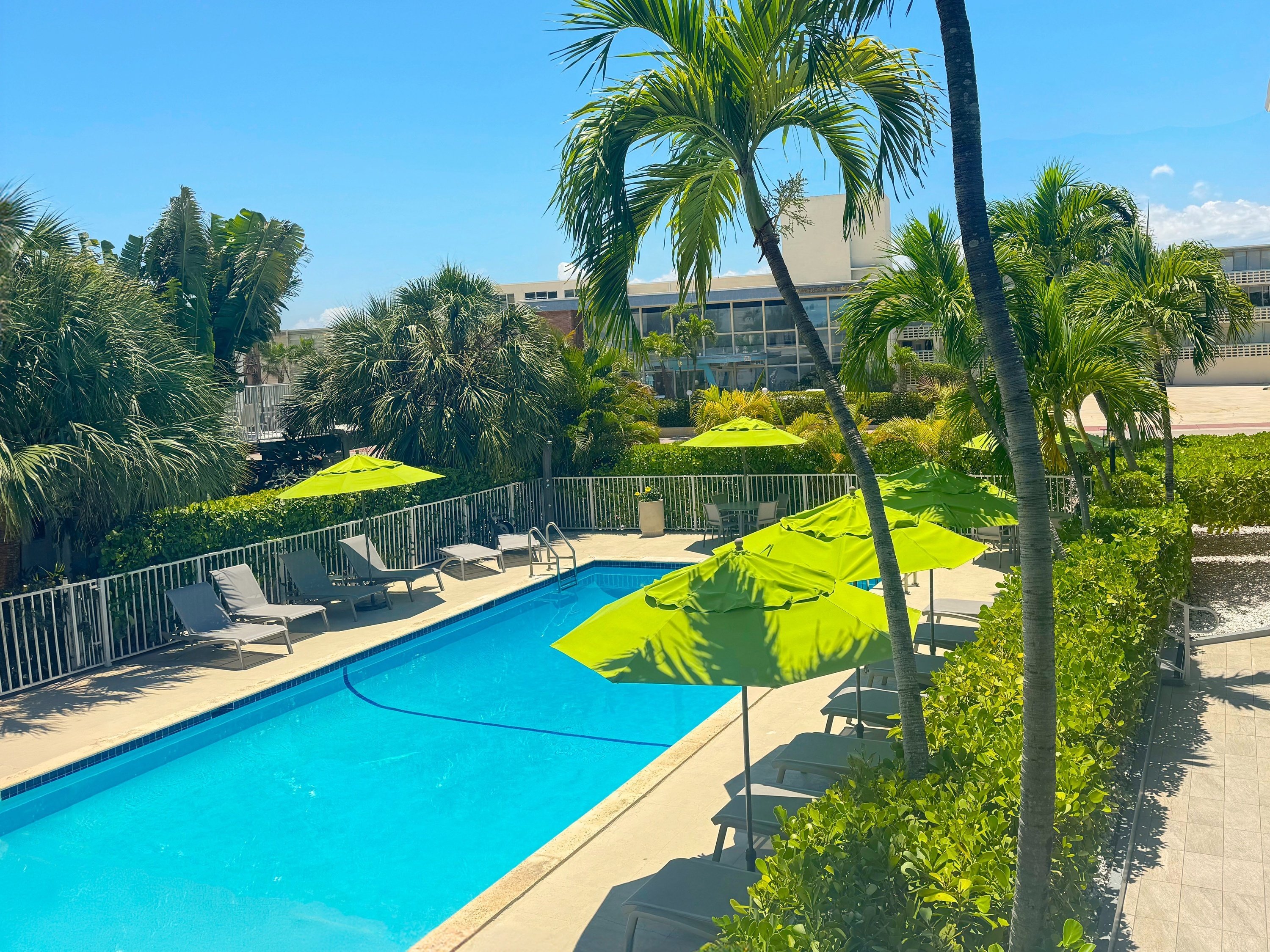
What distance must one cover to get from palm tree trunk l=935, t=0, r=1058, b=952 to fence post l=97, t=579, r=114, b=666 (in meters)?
10.5

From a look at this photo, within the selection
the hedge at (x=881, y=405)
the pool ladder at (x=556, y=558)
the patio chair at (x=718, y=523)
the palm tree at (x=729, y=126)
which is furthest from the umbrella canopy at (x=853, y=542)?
the hedge at (x=881, y=405)

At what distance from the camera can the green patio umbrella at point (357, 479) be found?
12914mm

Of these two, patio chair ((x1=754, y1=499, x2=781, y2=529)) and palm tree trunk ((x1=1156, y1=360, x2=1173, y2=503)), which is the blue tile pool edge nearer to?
patio chair ((x1=754, y1=499, x2=781, y2=529))

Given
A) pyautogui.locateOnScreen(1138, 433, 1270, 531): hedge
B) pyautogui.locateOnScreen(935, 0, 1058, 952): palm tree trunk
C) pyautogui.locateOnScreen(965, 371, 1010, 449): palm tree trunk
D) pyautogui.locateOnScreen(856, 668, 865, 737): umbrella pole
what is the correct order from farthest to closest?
pyautogui.locateOnScreen(1138, 433, 1270, 531): hedge → pyautogui.locateOnScreen(965, 371, 1010, 449): palm tree trunk → pyautogui.locateOnScreen(856, 668, 865, 737): umbrella pole → pyautogui.locateOnScreen(935, 0, 1058, 952): palm tree trunk

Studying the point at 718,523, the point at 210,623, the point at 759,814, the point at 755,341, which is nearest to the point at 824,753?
the point at 759,814

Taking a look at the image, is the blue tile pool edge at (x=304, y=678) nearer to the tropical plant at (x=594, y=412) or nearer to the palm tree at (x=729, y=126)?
the tropical plant at (x=594, y=412)

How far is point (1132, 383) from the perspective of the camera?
8.70 metres

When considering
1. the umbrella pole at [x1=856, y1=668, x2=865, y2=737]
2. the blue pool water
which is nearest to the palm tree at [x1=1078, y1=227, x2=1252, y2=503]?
the umbrella pole at [x1=856, y1=668, x2=865, y2=737]

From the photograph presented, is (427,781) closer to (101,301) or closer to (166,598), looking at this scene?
(166,598)

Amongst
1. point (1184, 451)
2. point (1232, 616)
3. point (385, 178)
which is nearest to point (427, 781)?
point (1232, 616)

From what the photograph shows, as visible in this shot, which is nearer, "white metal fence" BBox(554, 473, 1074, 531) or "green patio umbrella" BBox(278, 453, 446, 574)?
"green patio umbrella" BBox(278, 453, 446, 574)

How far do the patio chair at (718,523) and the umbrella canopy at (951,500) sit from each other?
834 centimetres

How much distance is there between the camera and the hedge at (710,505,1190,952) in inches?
125

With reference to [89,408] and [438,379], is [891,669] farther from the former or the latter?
[438,379]
